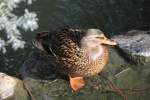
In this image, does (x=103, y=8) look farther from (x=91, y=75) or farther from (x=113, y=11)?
(x=91, y=75)

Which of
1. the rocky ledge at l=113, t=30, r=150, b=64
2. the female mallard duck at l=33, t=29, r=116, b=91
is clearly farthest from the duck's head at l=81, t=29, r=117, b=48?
the rocky ledge at l=113, t=30, r=150, b=64

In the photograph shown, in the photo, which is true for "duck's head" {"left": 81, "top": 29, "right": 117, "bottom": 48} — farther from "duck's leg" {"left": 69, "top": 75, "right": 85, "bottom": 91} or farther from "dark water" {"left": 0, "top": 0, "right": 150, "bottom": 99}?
"dark water" {"left": 0, "top": 0, "right": 150, "bottom": 99}

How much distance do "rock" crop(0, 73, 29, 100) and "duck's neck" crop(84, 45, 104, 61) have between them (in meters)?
0.68

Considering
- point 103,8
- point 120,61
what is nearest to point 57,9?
point 103,8

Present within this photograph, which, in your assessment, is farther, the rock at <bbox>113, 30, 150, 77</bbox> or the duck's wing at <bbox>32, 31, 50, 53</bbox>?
the rock at <bbox>113, 30, 150, 77</bbox>

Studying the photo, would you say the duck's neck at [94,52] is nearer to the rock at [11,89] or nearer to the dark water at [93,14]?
the rock at [11,89]

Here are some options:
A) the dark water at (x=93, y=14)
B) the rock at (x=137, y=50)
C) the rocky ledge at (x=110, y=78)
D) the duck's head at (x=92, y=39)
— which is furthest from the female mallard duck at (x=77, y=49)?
the dark water at (x=93, y=14)

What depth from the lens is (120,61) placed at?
3971 mm

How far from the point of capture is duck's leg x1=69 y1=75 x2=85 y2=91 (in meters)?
3.73

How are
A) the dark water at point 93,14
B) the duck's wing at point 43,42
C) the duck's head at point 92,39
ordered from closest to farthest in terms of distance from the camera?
the duck's head at point 92,39
the duck's wing at point 43,42
the dark water at point 93,14

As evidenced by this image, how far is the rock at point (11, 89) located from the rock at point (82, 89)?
61mm

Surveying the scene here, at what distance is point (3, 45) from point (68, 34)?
4.64 feet

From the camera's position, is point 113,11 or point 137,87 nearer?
point 137,87

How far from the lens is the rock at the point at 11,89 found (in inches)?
145
